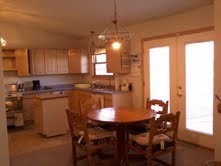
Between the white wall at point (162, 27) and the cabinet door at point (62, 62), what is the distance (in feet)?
6.97

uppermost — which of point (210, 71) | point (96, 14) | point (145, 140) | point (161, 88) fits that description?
point (96, 14)

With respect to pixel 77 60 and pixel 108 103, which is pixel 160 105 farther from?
pixel 77 60

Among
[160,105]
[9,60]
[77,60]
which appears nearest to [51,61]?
[77,60]

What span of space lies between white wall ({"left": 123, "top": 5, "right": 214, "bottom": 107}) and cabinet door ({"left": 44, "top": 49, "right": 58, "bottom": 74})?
222 cm

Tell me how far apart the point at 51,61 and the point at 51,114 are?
93.5 inches

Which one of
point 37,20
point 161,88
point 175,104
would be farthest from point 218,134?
point 37,20

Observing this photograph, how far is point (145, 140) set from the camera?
9.55ft

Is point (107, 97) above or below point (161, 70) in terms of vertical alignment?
below

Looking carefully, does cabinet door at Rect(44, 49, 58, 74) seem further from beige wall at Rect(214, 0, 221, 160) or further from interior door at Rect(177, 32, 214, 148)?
beige wall at Rect(214, 0, 221, 160)

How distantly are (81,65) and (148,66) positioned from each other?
8.72 ft

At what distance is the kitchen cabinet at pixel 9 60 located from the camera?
6191mm

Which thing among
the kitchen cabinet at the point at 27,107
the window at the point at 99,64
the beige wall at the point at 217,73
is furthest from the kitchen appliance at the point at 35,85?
the beige wall at the point at 217,73

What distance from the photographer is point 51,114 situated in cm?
476

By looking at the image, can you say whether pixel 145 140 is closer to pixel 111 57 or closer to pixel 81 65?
pixel 111 57
